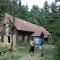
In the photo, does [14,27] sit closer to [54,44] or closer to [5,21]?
[5,21]

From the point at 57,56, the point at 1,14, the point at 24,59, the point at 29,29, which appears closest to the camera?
the point at 57,56

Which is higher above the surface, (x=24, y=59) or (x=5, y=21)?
(x=5, y=21)

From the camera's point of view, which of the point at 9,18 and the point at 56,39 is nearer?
the point at 56,39

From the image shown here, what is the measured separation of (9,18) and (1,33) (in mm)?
3579

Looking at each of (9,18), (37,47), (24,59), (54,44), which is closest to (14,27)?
(9,18)

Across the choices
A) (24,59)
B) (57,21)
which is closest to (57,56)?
(57,21)

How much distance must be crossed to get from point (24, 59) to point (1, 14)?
2154cm

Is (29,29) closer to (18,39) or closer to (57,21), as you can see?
(18,39)

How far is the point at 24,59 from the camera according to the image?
847 inches

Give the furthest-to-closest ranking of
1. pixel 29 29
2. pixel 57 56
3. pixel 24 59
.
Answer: pixel 29 29
pixel 24 59
pixel 57 56

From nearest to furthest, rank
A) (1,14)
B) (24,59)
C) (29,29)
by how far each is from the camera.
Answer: (24,59) → (1,14) → (29,29)

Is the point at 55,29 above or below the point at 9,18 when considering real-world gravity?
below

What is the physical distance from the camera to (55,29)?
775 cm

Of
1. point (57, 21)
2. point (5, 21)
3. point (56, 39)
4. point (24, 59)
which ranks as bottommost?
point (24, 59)
